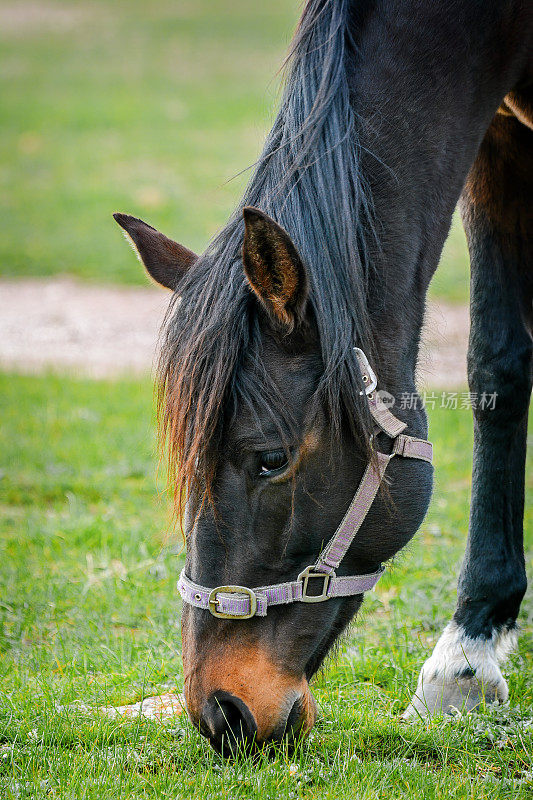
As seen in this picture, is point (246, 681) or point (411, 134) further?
point (411, 134)

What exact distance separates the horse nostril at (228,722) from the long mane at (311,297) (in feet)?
1.62

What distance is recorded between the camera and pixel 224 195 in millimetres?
15305

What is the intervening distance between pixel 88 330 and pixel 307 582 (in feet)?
23.2

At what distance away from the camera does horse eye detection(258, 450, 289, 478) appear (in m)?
2.05

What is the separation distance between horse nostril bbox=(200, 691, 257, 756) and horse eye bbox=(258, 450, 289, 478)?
1.75ft

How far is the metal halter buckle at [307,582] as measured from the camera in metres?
2.13

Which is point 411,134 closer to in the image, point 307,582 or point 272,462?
point 272,462

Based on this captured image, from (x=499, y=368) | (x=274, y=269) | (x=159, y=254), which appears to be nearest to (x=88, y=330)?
(x=499, y=368)

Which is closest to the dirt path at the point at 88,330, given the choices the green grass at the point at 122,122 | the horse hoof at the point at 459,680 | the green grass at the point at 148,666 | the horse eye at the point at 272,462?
the green grass at the point at 122,122

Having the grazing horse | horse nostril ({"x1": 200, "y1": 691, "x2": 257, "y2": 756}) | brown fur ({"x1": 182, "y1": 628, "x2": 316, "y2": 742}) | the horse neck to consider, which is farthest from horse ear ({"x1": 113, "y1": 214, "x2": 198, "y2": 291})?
horse nostril ({"x1": 200, "y1": 691, "x2": 257, "y2": 756})

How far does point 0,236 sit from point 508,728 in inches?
426

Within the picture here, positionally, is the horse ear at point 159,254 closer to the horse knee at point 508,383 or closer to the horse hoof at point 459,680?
the horse knee at point 508,383

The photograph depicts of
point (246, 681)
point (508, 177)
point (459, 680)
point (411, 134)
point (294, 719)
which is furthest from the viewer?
point (508, 177)

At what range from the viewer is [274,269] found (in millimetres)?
1932
